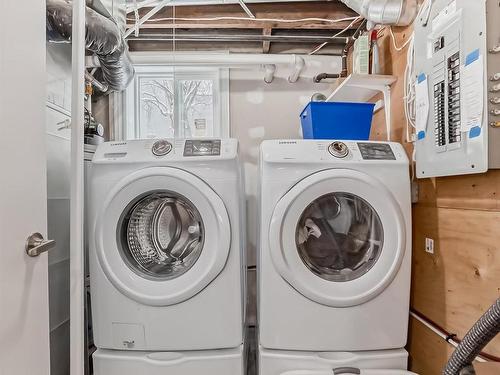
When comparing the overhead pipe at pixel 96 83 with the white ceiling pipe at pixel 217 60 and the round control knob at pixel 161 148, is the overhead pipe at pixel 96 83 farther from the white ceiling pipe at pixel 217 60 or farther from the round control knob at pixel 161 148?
the round control knob at pixel 161 148

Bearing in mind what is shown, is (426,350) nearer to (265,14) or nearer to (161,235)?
(161,235)

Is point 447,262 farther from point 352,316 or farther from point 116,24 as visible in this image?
point 116,24

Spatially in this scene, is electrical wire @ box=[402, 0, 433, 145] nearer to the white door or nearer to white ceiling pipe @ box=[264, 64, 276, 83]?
white ceiling pipe @ box=[264, 64, 276, 83]

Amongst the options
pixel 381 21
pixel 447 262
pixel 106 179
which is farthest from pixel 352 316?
pixel 381 21

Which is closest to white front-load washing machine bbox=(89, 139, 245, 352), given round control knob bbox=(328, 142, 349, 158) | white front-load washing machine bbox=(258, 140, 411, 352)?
white front-load washing machine bbox=(258, 140, 411, 352)

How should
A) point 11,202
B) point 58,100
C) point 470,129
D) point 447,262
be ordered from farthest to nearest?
point 58,100 → point 447,262 → point 470,129 → point 11,202

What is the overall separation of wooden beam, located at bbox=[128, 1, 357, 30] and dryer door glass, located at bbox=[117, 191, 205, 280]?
1305mm

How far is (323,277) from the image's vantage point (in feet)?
4.71

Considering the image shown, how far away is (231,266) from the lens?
1.40m

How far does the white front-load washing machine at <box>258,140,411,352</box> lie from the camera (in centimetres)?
137

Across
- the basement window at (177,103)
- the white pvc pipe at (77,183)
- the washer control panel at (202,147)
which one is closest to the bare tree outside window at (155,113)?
the basement window at (177,103)

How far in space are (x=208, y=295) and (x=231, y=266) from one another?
0.15 meters

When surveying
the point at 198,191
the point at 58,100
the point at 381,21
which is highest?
the point at 381,21

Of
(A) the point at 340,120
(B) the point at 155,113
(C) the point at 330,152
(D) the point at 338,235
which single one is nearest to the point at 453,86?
(C) the point at 330,152
